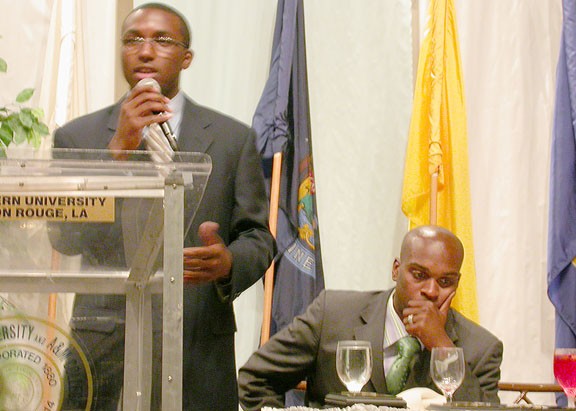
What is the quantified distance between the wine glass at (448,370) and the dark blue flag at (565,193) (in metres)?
2.11

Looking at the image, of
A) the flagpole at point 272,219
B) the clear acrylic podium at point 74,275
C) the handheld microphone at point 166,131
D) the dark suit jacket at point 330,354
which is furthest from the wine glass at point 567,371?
the flagpole at point 272,219

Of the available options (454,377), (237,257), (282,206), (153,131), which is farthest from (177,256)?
(282,206)

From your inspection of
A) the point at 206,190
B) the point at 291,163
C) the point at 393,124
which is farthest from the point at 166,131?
the point at 393,124

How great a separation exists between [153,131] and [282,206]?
2.93 m

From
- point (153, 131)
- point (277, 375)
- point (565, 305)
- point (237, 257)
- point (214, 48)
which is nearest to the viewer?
point (153, 131)

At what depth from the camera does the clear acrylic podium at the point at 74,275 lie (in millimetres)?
1030

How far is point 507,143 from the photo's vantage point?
15.2 feet

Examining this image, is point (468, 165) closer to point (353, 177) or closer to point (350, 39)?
point (353, 177)

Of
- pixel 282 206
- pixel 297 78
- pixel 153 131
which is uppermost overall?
pixel 297 78

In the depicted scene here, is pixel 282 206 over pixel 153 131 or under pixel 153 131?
under

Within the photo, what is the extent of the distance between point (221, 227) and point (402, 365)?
2.64ft

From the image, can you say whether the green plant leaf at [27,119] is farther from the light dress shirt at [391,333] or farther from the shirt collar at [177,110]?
the light dress shirt at [391,333]

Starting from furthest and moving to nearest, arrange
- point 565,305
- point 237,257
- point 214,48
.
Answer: point 214,48 → point 565,305 → point 237,257

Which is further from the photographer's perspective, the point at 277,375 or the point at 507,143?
the point at 507,143
